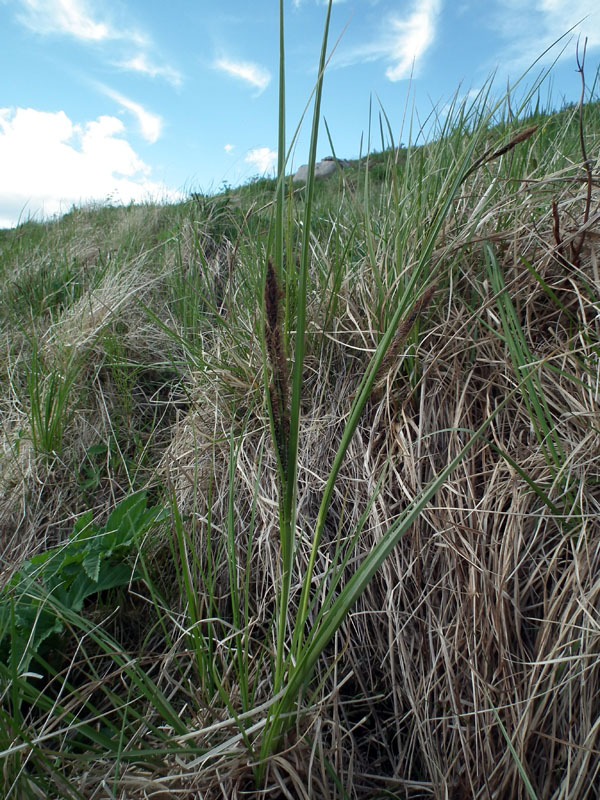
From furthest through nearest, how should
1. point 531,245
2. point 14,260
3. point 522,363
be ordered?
point 14,260
point 531,245
point 522,363

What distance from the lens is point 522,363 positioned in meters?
1.09

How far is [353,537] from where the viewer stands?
724 millimetres

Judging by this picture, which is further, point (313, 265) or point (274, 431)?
point (313, 265)

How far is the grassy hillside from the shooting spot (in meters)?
0.77

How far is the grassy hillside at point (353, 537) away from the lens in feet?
2.54

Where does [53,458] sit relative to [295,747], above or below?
above

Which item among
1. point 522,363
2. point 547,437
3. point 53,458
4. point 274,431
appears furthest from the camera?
point 53,458

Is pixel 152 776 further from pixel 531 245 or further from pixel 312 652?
pixel 531 245

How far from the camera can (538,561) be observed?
3.22 ft

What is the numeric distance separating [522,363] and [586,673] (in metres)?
0.63

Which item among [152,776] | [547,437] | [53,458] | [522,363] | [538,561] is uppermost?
[522,363]

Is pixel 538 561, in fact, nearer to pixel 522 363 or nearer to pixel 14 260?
pixel 522 363

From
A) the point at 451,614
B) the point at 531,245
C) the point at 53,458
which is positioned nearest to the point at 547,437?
the point at 451,614

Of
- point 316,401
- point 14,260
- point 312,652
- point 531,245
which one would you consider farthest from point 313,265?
point 14,260
